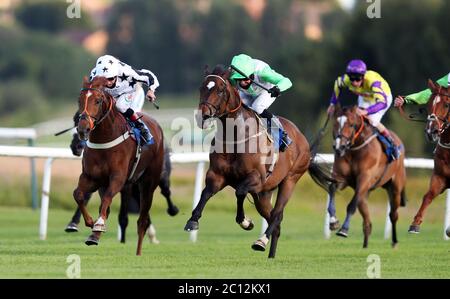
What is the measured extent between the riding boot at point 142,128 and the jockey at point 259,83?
953mm

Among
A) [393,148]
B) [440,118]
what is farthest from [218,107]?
[393,148]

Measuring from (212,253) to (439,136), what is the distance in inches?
96.9

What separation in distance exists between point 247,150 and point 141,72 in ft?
5.22

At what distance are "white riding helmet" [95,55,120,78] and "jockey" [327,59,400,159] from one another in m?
3.27

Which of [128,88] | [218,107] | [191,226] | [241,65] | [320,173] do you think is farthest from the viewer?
[320,173]

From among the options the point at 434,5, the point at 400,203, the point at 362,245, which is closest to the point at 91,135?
the point at 362,245

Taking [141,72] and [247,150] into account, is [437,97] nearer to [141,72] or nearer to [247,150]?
[247,150]

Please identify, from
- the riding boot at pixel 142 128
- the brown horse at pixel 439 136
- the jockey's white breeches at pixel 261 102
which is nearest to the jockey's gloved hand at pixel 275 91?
the jockey's white breeches at pixel 261 102

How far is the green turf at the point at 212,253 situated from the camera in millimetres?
8797

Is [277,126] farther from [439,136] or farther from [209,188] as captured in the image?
[439,136]

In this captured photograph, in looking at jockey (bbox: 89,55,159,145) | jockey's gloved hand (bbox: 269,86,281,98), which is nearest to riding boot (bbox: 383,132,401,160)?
jockey's gloved hand (bbox: 269,86,281,98)

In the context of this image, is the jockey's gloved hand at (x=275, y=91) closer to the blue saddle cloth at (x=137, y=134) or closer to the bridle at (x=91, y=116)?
the blue saddle cloth at (x=137, y=134)

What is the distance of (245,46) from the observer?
60688 mm
